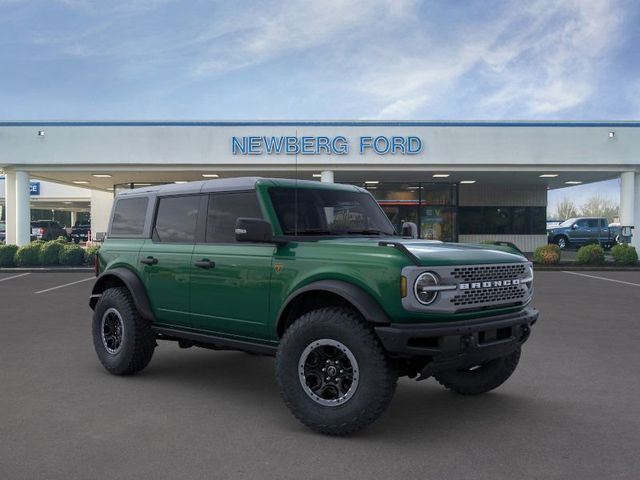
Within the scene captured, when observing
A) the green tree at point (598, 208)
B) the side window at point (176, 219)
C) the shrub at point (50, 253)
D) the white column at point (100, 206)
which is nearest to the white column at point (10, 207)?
the shrub at point (50, 253)

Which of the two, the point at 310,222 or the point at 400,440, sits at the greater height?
the point at 310,222

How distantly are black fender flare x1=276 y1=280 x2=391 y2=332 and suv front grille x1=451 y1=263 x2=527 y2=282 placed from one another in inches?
24.0

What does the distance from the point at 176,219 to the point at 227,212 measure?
78 centimetres

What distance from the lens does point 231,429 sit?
474cm

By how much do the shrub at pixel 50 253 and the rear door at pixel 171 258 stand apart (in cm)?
1733

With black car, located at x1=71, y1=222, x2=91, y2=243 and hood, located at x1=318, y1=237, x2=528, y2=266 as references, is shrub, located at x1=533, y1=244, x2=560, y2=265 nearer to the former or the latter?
hood, located at x1=318, y1=237, x2=528, y2=266

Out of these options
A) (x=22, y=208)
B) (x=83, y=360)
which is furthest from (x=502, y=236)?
(x=83, y=360)

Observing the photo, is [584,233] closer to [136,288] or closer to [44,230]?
[44,230]

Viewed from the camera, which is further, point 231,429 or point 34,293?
point 34,293

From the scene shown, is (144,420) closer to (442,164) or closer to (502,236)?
(442,164)

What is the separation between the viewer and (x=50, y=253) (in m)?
22.1

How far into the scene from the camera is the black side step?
17.2 ft

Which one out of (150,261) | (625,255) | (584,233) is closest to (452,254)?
(150,261)

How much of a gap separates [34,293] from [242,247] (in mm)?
10622
